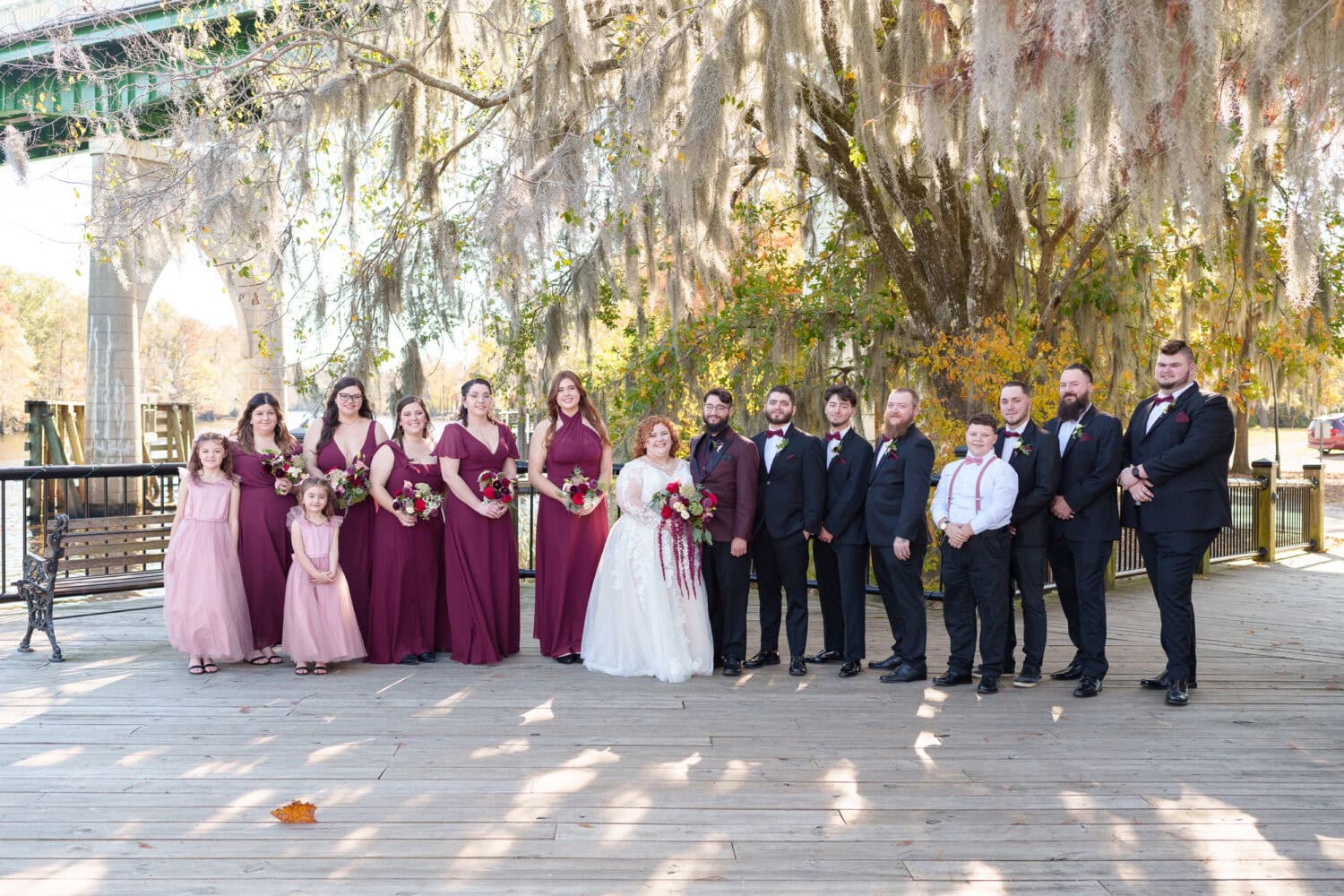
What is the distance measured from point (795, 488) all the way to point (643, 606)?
1.07 metres

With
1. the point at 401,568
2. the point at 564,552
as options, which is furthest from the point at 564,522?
the point at 401,568

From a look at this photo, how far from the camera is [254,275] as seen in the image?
9.20m

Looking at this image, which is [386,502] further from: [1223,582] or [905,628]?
[1223,582]

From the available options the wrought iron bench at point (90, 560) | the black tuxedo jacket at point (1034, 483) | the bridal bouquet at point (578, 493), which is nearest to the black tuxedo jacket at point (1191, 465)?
the black tuxedo jacket at point (1034, 483)

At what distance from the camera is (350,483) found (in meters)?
6.09

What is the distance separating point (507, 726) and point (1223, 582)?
8598 mm

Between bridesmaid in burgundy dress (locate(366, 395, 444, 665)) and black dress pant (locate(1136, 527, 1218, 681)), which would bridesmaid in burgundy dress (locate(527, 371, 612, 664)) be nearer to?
bridesmaid in burgundy dress (locate(366, 395, 444, 665))

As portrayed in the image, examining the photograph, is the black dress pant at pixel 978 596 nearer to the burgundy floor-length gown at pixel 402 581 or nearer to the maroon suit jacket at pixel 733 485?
the maroon suit jacket at pixel 733 485

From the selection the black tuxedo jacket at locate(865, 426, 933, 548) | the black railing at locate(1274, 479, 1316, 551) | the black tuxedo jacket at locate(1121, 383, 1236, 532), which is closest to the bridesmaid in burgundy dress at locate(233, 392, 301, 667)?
the black tuxedo jacket at locate(865, 426, 933, 548)

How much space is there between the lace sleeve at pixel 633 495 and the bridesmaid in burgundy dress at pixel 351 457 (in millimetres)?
1463

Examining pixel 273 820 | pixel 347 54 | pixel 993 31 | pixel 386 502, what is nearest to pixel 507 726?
pixel 273 820

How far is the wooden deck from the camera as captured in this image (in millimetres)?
3133

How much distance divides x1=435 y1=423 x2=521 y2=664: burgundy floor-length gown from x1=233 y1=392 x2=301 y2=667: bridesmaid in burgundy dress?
0.94 meters

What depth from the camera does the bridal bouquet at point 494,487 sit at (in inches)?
242
